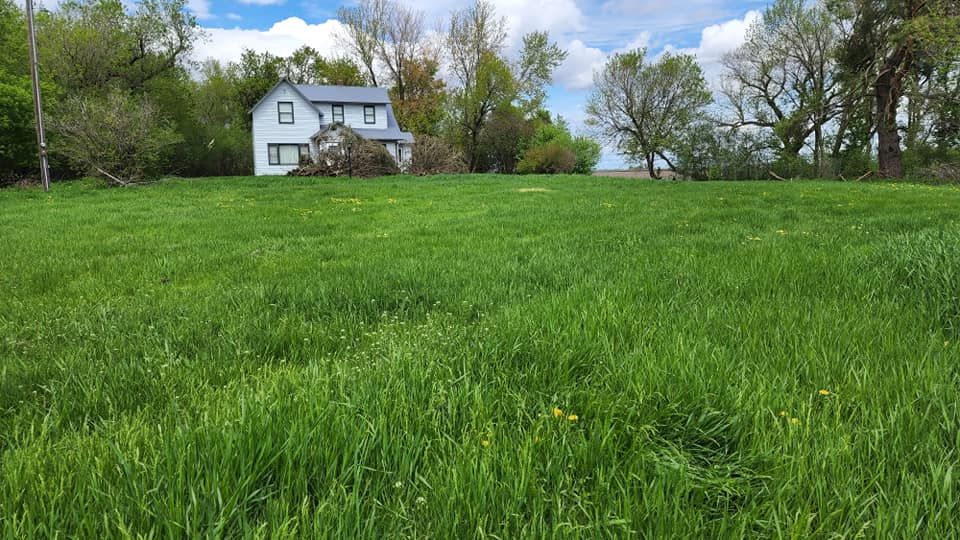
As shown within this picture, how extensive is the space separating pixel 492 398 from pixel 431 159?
29852 mm

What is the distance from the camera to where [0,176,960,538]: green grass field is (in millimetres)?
1431

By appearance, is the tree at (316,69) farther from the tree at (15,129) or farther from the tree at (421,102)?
the tree at (15,129)

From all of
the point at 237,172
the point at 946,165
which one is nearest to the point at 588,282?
the point at 946,165

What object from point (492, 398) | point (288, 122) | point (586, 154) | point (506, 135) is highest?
point (506, 135)

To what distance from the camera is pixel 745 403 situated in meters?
1.97

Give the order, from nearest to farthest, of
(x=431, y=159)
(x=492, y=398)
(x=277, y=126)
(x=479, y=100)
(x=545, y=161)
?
(x=492, y=398), (x=431, y=159), (x=277, y=126), (x=545, y=161), (x=479, y=100)

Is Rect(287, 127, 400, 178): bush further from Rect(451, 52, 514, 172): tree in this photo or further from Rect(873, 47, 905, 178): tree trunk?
Rect(873, 47, 905, 178): tree trunk

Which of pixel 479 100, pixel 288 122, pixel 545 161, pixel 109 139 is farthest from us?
pixel 479 100

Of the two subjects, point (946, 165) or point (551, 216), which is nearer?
point (551, 216)

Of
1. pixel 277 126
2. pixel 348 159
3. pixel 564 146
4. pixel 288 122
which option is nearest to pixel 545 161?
pixel 564 146

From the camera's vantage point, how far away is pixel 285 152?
1516 inches

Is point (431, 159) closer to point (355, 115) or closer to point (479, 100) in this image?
point (355, 115)

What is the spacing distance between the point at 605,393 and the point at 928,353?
5.22 ft

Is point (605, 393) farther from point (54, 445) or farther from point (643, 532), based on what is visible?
point (54, 445)
